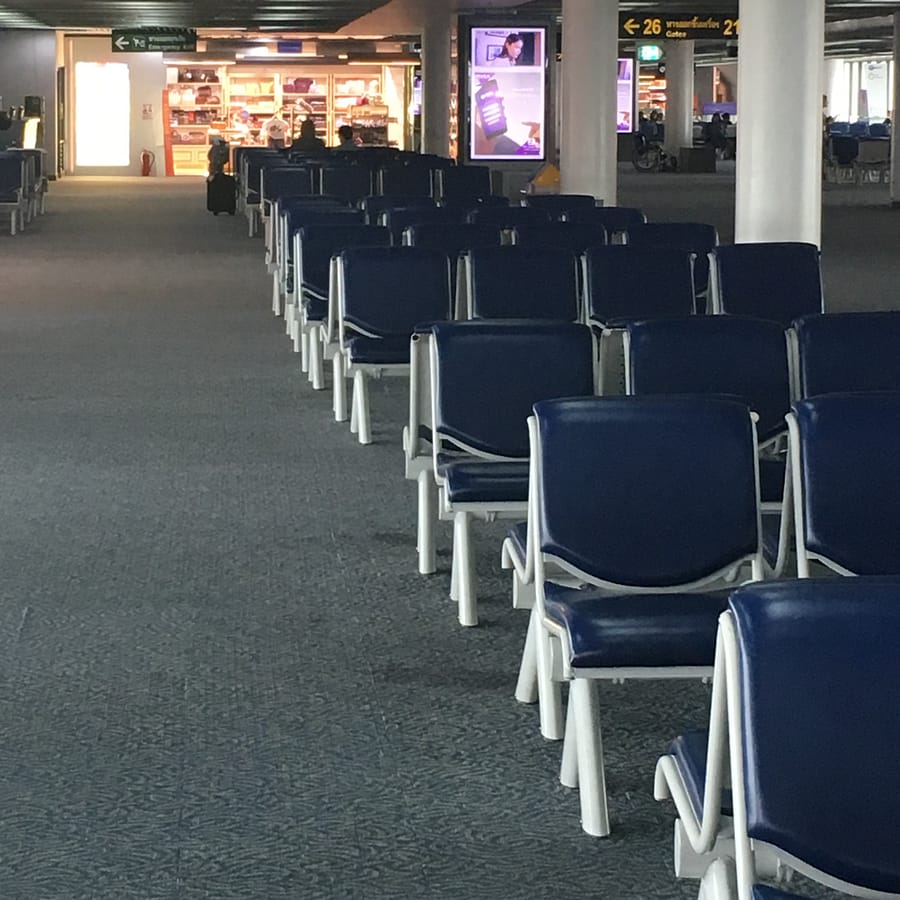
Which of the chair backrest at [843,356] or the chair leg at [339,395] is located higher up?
the chair backrest at [843,356]

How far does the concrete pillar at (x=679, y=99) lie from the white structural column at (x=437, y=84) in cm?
1557

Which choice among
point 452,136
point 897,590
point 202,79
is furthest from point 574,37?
point 202,79

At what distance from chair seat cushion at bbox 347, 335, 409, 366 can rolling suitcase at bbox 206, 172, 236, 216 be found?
56.5ft

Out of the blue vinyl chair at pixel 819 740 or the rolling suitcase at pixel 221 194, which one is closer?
the blue vinyl chair at pixel 819 740

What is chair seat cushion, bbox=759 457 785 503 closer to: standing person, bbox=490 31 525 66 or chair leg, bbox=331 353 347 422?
chair leg, bbox=331 353 347 422

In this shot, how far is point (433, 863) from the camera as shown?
3504mm

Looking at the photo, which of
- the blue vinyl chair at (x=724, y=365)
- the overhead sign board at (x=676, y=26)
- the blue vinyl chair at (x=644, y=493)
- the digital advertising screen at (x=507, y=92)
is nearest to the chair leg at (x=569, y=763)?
the blue vinyl chair at (x=644, y=493)

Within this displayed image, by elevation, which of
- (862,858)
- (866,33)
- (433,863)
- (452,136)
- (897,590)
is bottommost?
(433,863)

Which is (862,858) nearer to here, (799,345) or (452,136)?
(799,345)

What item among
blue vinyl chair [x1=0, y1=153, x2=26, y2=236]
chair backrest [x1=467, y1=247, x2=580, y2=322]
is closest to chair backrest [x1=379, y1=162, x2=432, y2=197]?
blue vinyl chair [x1=0, y1=153, x2=26, y2=236]

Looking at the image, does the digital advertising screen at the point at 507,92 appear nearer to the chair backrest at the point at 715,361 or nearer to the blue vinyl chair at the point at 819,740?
the chair backrest at the point at 715,361

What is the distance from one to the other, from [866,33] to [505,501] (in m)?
35.9

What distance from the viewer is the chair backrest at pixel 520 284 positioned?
25.0ft

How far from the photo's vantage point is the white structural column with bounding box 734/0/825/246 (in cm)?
981
